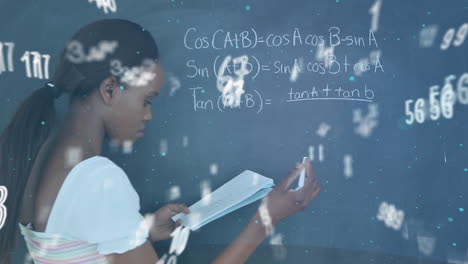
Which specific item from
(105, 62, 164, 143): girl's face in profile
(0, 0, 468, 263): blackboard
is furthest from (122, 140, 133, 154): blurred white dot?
A: (105, 62, 164, 143): girl's face in profile

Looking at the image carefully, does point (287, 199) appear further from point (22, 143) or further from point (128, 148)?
point (22, 143)

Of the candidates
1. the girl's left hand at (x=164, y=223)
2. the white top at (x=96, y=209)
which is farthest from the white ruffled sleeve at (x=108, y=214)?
the girl's left hand at (x=164, y=223)

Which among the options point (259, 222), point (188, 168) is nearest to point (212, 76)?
point (188, 168)

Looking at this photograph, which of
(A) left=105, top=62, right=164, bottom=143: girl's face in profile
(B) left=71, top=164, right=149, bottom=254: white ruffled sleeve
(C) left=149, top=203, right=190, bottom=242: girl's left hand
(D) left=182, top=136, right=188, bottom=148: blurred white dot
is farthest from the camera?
(D) left=182, top=136, right=188, bottom=148: blurred white dot

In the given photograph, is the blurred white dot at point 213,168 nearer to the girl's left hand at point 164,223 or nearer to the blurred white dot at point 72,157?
the girl's left hand at point 164,223

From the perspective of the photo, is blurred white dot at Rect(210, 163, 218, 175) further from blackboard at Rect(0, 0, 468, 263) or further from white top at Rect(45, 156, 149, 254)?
white top at Rect(45, 156, 149, 254)

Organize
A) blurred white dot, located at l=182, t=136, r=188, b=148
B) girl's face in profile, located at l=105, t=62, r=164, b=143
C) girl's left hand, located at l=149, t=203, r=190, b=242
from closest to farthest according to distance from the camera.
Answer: girl's face in profile, located at l=105, t=62, r=164, b=143 → girl's left hand, located at l=149, t=203, r=190, b=242 → blurred white dot, located at l=182, t=136, r=188, b=148

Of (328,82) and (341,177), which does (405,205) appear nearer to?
(341,177)

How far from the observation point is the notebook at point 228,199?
0.96 meters

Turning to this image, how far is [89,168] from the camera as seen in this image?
33.1 inches

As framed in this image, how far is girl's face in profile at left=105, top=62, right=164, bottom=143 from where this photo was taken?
95 centimetres

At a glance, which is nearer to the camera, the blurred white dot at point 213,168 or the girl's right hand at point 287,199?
the girl's right hand at point 287,199

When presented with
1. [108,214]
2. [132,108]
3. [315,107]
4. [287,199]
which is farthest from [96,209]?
[315,107]

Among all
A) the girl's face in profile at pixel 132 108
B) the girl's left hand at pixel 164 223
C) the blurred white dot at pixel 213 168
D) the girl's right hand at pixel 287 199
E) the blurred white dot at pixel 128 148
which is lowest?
the girl's left hand at pixel 164 223
